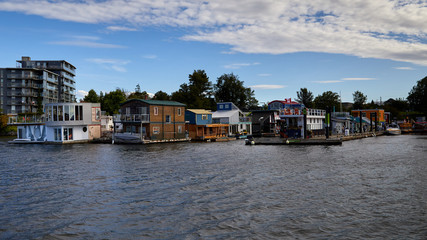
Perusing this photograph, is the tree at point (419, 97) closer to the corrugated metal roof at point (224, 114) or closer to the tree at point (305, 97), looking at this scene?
the tree at point (305, 97)

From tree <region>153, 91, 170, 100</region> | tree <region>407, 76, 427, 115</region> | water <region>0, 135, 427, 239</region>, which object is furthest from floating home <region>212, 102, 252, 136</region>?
tree <region>407, 76, 427, 115</region>

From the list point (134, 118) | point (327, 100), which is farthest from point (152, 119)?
point (327, 100)

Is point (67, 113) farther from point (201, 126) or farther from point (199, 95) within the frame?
point (199, 95)

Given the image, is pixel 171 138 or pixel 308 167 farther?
pixel 171 138

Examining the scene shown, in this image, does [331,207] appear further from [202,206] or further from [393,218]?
[202,206]

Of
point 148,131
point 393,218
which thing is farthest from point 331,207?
point 148,131

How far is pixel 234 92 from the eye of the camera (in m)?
123

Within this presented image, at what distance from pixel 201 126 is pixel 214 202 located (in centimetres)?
5189

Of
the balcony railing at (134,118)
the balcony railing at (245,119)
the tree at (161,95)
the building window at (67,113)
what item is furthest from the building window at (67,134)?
the tree at (161,95)

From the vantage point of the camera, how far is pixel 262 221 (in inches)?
573

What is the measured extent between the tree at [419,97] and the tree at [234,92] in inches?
2709

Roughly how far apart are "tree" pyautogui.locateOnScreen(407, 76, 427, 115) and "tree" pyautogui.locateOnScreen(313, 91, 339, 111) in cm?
3726

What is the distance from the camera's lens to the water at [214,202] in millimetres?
13406

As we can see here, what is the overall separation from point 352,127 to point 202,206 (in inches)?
3036
